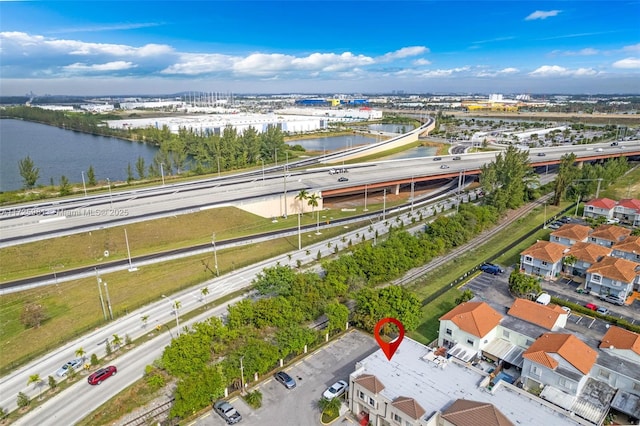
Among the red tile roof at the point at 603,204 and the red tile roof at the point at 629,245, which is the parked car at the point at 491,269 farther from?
the red tile roof at the point at 603,204

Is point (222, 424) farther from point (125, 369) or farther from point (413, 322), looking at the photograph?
point (413, 322)

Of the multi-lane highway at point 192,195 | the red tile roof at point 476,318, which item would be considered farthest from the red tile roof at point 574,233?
the multi-lane highway at point 192,195

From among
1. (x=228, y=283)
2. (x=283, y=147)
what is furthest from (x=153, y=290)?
(x=283, y=147)

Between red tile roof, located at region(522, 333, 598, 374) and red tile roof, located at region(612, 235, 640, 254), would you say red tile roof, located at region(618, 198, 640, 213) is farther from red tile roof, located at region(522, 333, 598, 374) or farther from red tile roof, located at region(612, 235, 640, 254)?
red tile roof, located at region(522, 333, 598, 374)

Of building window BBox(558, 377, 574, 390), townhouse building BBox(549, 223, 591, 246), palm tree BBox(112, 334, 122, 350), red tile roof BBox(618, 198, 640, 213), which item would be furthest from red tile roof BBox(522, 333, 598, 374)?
red tile roof BBox(618, 198, 640, 213)

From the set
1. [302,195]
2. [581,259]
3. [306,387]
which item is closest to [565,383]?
[306,387]

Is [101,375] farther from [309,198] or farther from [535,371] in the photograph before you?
[309,198]
